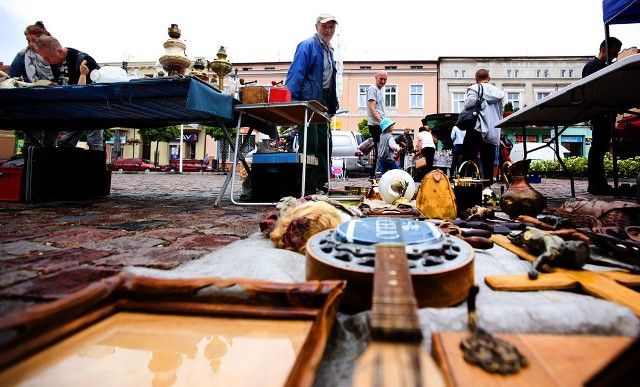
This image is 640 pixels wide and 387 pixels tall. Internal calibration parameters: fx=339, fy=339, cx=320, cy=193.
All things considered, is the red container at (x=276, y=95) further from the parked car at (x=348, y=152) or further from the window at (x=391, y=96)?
the window at (x=391, y=96)

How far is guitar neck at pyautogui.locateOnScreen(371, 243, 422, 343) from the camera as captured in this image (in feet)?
1.60

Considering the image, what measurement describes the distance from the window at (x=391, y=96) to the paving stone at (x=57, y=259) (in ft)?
98.7

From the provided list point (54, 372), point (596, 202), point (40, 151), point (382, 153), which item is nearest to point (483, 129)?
point (382, 153)

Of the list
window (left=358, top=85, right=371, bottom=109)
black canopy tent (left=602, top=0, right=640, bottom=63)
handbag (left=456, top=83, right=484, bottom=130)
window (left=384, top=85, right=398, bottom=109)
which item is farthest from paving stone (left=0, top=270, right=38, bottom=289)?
window (left=384, top=85, right=398, bottom=109)

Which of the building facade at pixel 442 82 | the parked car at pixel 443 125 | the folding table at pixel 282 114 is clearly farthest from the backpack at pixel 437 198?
the building facade at pixel 442 82

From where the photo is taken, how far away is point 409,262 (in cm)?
91

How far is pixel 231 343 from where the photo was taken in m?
0.74

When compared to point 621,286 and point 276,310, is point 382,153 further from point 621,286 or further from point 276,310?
point 276,310

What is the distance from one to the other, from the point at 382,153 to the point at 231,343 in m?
5.90

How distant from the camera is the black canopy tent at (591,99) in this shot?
2727 millimetres

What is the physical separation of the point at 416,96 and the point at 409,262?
3156 centimetres

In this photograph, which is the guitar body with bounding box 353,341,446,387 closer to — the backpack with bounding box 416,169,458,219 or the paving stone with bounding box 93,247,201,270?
the paving stone with bounding box 93,247,201,270

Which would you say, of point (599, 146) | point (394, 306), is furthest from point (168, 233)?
point (599, 146)

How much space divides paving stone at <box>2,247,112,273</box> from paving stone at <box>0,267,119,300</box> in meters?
0.22
